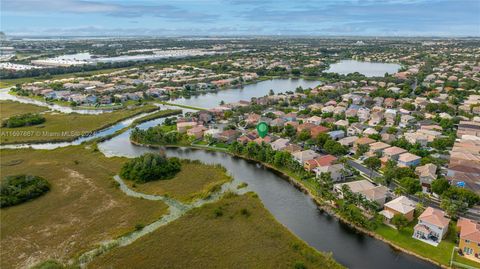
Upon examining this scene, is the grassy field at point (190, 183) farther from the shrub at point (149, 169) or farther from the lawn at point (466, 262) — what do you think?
the lawn at point (466, 262)

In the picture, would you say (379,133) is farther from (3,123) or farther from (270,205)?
(3,123)

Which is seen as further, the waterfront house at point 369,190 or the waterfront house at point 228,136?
the waterfront house at point 228,136

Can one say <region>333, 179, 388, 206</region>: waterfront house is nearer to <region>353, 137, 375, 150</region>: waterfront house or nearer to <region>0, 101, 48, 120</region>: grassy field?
<region>353, 137, 375, 150</region>: waterfront house

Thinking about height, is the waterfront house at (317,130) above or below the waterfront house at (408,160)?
above

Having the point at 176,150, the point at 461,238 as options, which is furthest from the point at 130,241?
the point at 461,238

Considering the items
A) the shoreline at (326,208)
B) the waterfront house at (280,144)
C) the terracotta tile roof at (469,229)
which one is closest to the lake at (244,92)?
the waterfront house at (280,144)

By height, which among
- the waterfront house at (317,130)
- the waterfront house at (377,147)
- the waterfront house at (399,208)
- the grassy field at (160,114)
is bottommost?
the waterfront house at (399,208)

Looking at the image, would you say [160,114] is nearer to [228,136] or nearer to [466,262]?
[228,136]

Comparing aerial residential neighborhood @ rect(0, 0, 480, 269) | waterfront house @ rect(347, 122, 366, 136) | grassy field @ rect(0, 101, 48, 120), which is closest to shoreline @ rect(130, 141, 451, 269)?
aerial residential neighborhood @ rect(0, 0, 480, 269)
